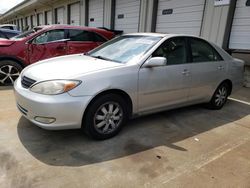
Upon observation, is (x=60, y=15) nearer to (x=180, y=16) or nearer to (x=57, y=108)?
(x=180, y=16)

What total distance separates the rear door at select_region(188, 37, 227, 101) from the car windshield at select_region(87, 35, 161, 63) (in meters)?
0.87

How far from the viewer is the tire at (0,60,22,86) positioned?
5.64 meters

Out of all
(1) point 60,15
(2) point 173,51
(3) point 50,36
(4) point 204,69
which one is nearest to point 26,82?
(2) point 173,51

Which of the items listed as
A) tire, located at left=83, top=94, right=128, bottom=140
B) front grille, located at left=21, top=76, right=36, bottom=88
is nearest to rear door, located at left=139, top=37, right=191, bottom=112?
tire, located at left=83, top=94, right=128, bottom=140

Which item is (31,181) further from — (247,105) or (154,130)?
(247,105)

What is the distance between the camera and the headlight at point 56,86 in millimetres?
2787

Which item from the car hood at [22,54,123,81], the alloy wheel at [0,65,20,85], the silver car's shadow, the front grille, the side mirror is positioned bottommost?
the silver car's shadow

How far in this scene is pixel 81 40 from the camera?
6918mm

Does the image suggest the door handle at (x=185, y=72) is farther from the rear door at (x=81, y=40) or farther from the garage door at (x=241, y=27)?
the garage door at (x=241, y=27)

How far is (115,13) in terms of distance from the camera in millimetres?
11977

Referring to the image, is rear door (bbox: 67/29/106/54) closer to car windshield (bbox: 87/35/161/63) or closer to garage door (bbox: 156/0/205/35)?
car windshield (bbox: 87/35/161/63)

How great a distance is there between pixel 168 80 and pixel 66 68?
1.57 m

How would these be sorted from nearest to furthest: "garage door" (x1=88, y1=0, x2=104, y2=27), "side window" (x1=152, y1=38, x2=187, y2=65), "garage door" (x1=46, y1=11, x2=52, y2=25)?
1. "side window" (x1=152, y1=38, x2=187, y2=65)
2. "garage door" (x1=88, y1=0, x2=104, y2=27)
3. "garage door" (x1=46, y1=11, x2=52, y2=25)

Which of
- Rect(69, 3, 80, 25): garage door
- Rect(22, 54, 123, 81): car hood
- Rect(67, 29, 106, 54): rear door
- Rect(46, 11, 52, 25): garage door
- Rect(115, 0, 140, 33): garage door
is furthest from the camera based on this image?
Rect(46, 11, 52, 25): garage door
